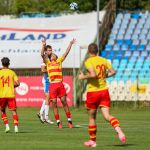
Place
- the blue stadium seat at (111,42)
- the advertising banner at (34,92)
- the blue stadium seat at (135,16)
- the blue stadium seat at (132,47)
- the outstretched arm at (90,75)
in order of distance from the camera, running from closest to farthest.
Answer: the outstretched arm at (90,75) → the advertising banner at (34,92) → the blue stadium seat at (132,47) → the blue stadium seat at (111,42) → the blue stadium seat at (135,16)

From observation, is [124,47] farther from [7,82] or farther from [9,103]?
[7,82]

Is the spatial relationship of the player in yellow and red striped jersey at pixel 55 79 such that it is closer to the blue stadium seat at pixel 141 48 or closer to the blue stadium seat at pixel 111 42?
the blue stadium seat at pixel 141 48

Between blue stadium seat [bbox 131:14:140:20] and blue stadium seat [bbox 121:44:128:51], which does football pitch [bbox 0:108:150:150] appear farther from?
blue stadium seat [bbox 131:14:140:20]

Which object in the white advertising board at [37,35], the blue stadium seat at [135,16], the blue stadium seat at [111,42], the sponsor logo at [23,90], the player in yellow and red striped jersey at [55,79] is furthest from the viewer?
the blue stadium seat at [135,16]

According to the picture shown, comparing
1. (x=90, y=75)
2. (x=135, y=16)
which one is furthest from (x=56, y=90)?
(x=135, y=16)

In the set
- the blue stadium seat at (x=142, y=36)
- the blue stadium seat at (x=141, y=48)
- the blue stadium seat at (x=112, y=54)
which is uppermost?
the blue stadium seat at (x=142, y=36)

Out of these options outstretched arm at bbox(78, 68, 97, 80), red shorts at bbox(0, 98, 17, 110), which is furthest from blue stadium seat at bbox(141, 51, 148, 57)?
outstretched arm at bbox(78, 68, 97, 80)

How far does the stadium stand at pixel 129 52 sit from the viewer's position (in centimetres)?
4288

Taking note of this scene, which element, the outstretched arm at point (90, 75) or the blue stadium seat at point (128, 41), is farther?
the blue stadium seat at point (128, 41)

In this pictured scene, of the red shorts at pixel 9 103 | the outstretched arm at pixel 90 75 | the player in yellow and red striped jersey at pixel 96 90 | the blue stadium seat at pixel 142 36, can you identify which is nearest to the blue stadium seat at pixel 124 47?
the blue stadium seat at pixel 142 36

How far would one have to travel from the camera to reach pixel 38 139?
18.8 metres

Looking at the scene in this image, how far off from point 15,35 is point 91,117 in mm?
37307

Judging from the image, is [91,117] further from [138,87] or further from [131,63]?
[131,63]

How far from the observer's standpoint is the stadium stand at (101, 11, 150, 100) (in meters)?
42.9
